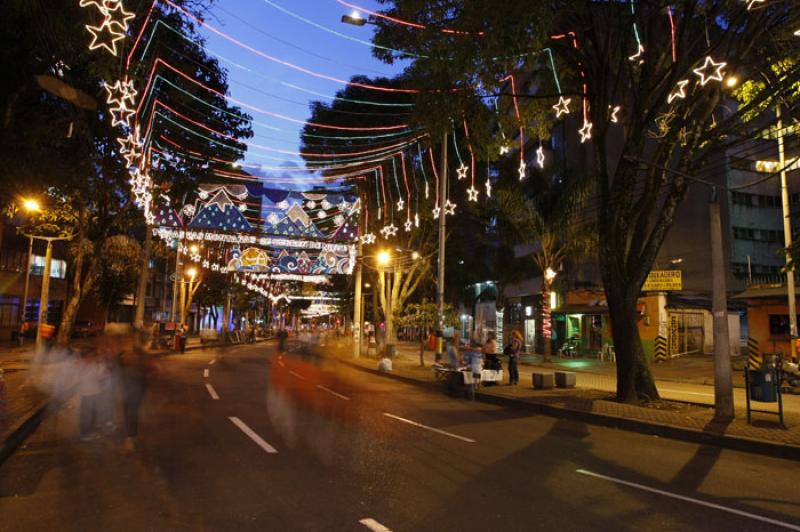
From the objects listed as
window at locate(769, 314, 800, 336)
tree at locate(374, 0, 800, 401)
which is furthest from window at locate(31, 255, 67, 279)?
window at locate(769, 314, 800, 336)

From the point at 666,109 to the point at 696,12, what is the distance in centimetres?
458

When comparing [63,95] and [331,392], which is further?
[331,392]

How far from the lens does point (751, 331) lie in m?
29.2

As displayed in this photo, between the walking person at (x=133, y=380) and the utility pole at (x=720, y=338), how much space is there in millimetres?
10958

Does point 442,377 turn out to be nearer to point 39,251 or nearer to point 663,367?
point 663,367

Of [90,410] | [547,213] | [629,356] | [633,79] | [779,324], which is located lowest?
[90,410]

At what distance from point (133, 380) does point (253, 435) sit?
7.64ft

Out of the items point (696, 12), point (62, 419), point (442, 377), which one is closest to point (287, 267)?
point (442, 377)

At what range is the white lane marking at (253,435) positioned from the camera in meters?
7.88

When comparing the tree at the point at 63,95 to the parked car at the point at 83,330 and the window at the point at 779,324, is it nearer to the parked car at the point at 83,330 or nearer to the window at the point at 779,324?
the window at the point at 779,324

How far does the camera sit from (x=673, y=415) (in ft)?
38.7

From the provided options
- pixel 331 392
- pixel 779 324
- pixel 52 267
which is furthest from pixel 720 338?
pixel 52 267

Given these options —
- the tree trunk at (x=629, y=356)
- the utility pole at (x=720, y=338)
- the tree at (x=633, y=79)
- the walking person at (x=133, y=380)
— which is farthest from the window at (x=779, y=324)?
the walking person at (x=133, y=380)

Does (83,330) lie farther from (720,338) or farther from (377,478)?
(720,338)
